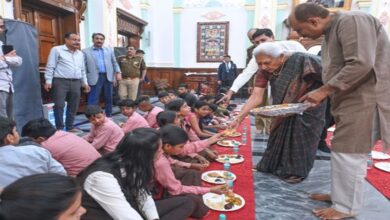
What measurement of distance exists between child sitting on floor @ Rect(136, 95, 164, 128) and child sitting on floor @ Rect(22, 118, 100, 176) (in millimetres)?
1155

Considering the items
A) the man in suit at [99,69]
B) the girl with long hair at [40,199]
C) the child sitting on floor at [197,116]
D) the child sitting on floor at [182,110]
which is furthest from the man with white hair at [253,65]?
the man in suit at [99,69]

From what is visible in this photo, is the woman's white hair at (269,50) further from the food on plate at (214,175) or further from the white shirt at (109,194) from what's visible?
the white shirt at (109,194)

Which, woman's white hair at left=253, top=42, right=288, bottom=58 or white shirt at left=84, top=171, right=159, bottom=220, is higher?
woman's white hair at left=253, top=42, right=288, bottom=58

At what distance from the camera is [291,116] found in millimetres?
2119

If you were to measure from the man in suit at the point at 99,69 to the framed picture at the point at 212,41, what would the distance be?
4661mm

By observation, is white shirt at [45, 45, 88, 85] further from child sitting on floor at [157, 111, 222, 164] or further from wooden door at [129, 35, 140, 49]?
wooden door at [129, 35, 140, 49]

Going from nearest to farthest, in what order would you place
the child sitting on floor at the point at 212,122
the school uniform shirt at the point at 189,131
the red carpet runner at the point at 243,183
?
the red carpet runner at the point at 243,183, the school uniform shirt at the point at 189,131, the child sitting on floor at the point at 212,122

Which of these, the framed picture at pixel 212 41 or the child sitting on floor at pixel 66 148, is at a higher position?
the framed picture at pixel 212 41

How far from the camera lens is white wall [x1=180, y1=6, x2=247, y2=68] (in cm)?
864

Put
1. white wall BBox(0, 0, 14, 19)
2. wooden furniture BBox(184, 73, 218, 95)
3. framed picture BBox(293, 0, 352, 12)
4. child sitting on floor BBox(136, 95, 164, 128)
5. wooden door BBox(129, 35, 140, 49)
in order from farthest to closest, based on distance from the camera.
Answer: wooden furniture BBox(184, 73, 218, 95)
wooden door BBox(129, 35, 140, 49)
framed picture BBox(293, 0, 352, 12)
white wall BBox(0, 0, 14, 19)
child sitting on floor BBox(136, 95, 164, 128)

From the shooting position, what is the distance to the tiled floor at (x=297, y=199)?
1.65 m

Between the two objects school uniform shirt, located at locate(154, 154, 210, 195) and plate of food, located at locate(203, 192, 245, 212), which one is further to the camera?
plate of food, located at locate(203, 192, 245, 212)

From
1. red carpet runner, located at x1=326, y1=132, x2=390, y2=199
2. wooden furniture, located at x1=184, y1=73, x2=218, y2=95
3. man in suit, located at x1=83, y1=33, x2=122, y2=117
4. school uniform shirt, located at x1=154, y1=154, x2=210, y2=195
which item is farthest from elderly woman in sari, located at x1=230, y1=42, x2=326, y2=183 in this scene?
wooden furniture, located at x1=184, y1=73, x2=218, y2=95

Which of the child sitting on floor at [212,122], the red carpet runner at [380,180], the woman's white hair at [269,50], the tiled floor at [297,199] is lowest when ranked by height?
the tiled floor at [297,199]
